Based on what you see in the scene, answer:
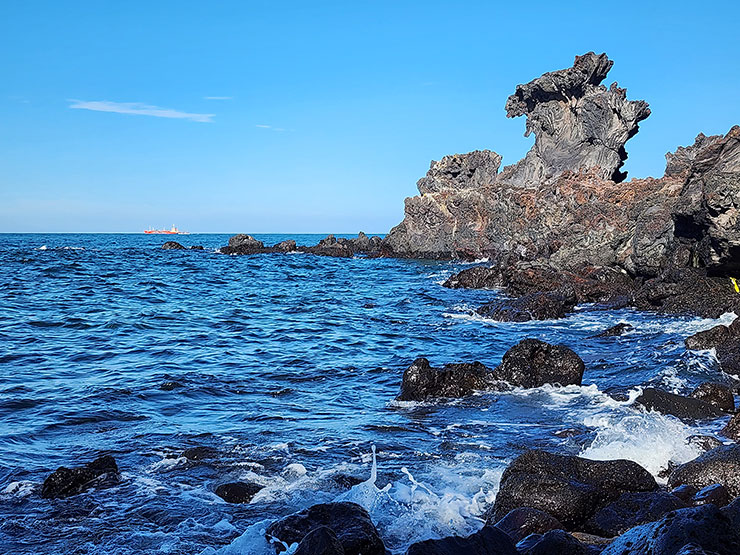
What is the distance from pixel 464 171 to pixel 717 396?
66.3 m

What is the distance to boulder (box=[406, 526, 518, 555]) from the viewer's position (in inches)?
221

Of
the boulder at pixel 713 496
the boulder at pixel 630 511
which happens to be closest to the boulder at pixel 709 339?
the boulder at pixel 713 496

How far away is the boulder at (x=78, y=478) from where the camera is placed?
829cm

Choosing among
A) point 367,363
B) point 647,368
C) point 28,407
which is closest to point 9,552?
point 28,407

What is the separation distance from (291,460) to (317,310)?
18959 mm

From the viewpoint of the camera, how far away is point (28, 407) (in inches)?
481

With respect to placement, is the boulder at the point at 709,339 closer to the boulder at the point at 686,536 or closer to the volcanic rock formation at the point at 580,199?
the volcanic rock formation at the point at 580,199

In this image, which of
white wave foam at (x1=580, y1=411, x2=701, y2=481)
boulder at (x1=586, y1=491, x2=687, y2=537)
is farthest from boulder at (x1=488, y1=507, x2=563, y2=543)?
white wave foam at (x1=580, y1=411, x2=701, y2=481)

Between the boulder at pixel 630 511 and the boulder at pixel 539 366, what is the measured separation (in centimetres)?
693

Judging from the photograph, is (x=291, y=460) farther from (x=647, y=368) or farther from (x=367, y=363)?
(x=647, y=368)

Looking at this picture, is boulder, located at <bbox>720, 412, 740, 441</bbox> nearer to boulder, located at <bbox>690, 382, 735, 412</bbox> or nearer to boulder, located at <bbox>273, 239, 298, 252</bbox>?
boulder, located at <bbox>690, 382, 735, 412</bbox>

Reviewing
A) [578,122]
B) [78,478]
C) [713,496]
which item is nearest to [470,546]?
[713,496]

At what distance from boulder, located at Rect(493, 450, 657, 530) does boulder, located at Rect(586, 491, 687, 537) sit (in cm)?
13

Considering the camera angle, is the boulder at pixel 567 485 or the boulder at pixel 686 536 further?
the boulder at pixel 567 485
